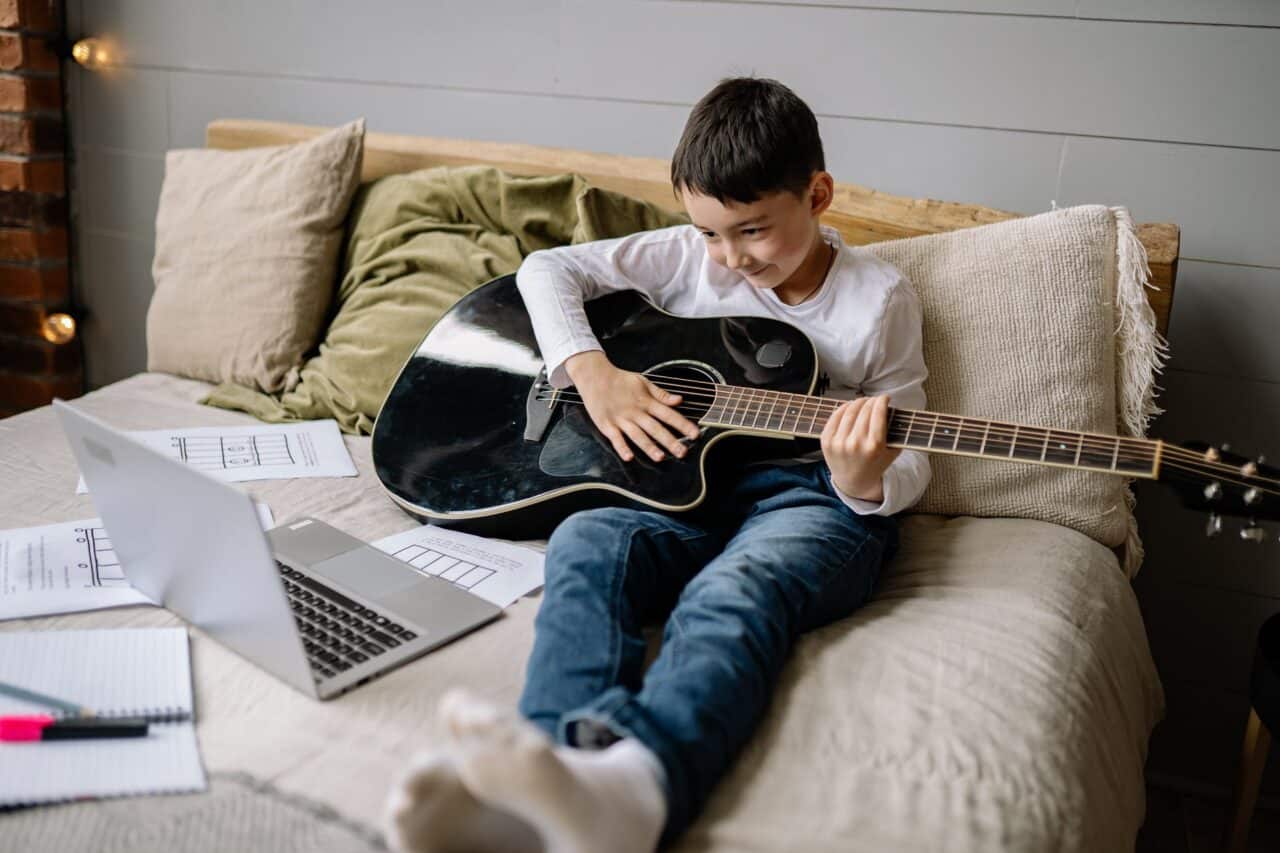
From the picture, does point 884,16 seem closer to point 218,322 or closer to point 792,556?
point 792,556

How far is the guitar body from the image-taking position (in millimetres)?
1283

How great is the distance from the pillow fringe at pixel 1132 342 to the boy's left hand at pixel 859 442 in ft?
1.55

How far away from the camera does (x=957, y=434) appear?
111cm

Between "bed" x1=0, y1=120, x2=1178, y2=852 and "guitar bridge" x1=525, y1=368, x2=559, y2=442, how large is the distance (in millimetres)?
201

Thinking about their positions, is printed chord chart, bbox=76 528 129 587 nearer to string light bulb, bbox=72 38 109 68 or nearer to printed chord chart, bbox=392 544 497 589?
printed chord chart, bbox=392 544 497 589

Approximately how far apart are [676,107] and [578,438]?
78 centimetres

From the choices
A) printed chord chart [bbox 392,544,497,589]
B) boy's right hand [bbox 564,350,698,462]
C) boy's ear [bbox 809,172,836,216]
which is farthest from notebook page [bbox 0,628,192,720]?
boy's ear [bbox 809,172,836,216]

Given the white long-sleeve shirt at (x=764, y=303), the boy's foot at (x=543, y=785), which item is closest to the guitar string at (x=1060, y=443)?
the white long-sleeve shirt at (x=764, y=303)

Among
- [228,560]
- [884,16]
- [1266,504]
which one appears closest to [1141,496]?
[1266,504]

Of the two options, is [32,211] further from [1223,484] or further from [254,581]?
[1223,484]

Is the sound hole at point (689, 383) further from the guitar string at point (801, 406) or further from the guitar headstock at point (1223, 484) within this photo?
the guitar headstock at point (1223, 484)

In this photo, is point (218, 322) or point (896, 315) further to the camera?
point (218, 322)

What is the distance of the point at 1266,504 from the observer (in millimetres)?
992

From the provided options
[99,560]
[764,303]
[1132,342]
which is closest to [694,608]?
[764,303]
